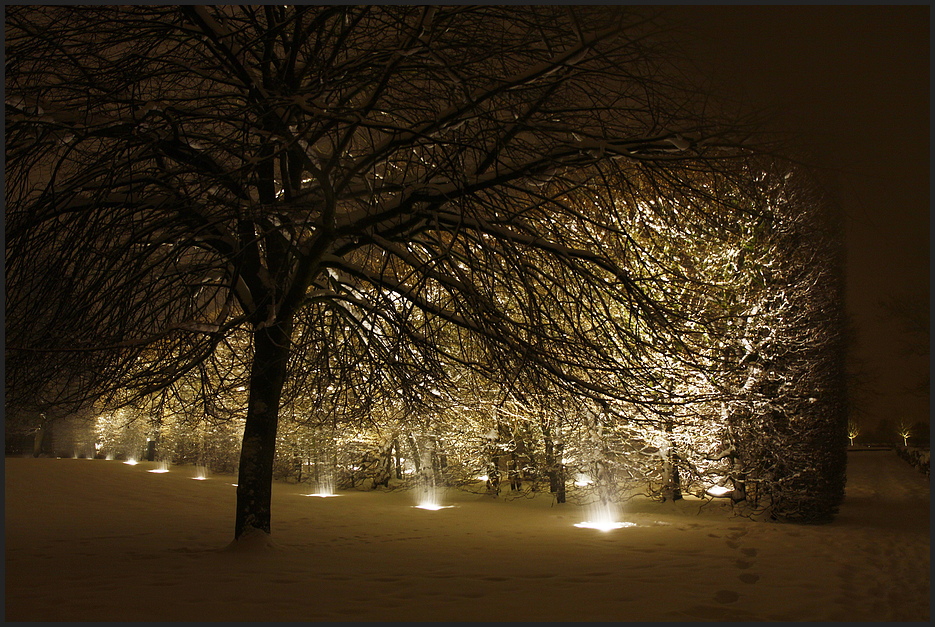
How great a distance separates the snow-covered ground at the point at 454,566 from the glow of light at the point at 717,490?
410mm

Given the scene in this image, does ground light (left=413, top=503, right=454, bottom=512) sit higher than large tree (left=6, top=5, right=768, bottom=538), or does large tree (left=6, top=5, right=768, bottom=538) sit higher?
large tree (left=6, top=5, right=768, bottom=538)

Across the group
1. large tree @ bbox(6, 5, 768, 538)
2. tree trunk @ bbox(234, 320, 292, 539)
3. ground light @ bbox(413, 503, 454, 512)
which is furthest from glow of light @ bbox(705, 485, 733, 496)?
tree trunk @ bbox(234, 320, 292, 539)

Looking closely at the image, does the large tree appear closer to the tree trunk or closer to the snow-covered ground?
the tree trunk

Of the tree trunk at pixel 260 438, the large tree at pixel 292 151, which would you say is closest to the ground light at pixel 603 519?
the large tree at pixel 292 151

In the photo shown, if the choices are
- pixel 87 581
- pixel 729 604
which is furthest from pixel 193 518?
pixel 729 604

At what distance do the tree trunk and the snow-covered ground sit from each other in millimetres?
413

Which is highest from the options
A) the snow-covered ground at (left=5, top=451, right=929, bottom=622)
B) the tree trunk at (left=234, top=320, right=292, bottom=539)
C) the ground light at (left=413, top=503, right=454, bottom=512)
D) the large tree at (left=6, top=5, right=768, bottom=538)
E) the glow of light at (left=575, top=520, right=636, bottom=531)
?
the large tree at (left=6, top=5, right=768, bottom=538)

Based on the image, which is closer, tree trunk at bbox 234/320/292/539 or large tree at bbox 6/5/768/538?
large tree at bbox 6/5/768/538

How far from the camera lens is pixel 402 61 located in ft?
17.5

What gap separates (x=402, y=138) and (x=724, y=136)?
2959 mm

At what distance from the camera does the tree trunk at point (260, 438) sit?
702 centimetres

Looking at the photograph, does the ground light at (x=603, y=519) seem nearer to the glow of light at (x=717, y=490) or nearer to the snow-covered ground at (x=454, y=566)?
the snow-covered ground at (x=454, y=566)

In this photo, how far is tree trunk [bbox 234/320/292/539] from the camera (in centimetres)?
702

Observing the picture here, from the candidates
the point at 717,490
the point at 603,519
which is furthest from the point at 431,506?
the point at 717,490
